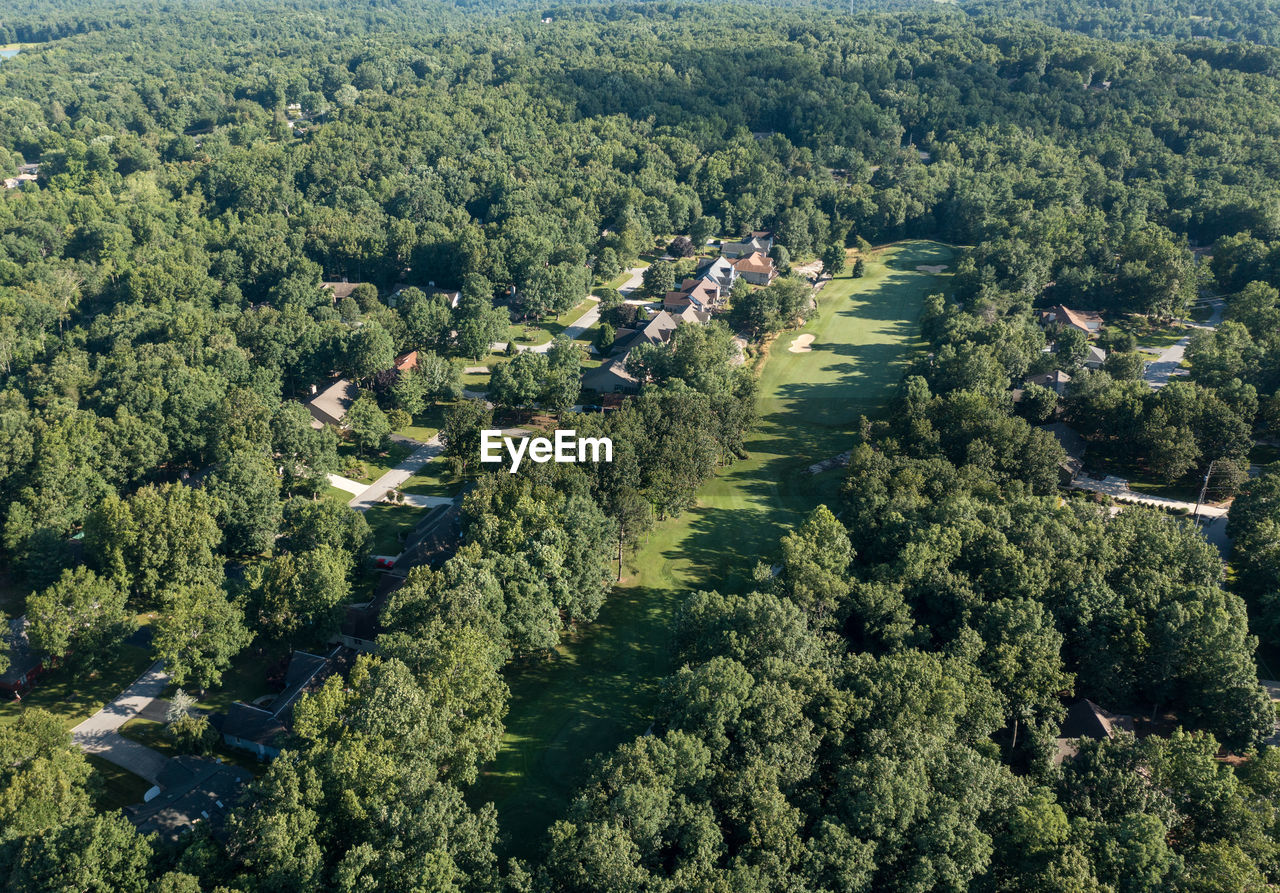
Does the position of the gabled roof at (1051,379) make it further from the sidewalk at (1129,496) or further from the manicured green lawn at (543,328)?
the manicured green lawn at (543,328)

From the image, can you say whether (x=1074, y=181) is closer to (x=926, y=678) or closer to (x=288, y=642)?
(x=926, y=678)

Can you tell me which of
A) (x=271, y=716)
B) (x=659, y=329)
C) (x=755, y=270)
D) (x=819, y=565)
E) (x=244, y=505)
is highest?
(x=755, y=270)

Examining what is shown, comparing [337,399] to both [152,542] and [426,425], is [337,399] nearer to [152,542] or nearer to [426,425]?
[426,425]

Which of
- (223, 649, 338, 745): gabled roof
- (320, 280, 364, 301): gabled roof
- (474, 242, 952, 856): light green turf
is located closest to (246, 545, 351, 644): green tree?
(223, 649, 338, 745): gabled roof

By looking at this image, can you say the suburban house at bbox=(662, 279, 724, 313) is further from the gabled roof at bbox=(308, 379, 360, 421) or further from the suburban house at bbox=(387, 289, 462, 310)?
the gabled roof at bbox=(308, 379, 360, 421)

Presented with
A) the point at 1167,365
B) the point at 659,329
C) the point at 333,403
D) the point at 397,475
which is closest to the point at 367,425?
the point at 397,475
